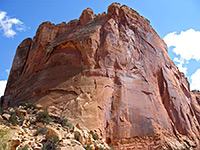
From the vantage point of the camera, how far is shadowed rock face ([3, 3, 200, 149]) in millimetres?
18578

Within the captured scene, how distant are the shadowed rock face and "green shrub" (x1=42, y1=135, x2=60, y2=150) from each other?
5.16 m

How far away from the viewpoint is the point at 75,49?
905 inches

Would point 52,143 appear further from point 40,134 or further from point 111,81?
point 111,81

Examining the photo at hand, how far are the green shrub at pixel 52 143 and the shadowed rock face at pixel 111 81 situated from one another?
5.16 metres

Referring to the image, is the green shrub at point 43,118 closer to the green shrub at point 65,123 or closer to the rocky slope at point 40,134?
the rocky slope at point 40,134

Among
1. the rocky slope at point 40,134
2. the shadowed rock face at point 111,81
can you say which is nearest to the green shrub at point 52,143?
the rocky slope at point 40,134

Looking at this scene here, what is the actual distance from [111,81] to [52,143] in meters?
10.1

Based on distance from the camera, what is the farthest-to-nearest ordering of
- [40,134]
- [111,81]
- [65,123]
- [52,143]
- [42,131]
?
[111,81] → [65,123] → [42,131] → [40,134] → [52,143]

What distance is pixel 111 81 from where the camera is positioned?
68.0ft

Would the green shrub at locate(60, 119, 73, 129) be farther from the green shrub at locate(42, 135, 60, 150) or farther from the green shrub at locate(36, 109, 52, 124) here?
the green shrub at locate(42, 135, 60, 150)

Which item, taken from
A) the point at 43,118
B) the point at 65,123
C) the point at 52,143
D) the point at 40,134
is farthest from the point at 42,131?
the point at 65,123

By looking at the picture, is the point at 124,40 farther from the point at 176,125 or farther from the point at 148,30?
the point at 176,125

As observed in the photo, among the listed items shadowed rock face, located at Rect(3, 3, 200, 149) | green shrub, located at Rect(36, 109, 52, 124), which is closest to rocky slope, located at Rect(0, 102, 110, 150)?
green shrub, located at Rect(36, 109, 52, 124)

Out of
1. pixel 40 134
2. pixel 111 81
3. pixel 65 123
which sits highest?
pixel 111 81
